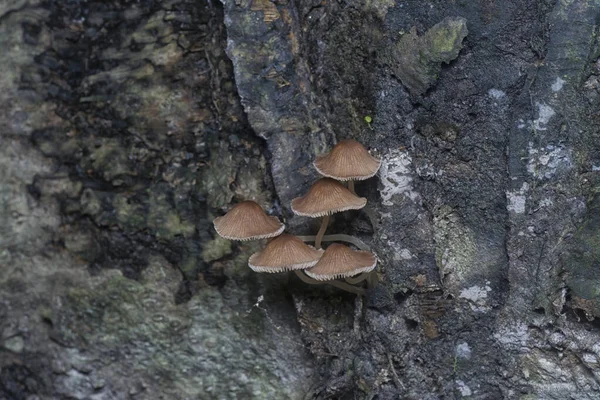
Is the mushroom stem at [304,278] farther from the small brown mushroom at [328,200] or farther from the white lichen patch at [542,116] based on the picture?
the white lichen patch at [542,116]

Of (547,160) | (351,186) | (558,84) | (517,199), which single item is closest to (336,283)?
(351,186)

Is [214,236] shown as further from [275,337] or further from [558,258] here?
[558,258]

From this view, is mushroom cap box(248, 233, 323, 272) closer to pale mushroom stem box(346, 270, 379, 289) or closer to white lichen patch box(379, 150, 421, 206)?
pale mushroom stem box(346, 270, 379, 289)

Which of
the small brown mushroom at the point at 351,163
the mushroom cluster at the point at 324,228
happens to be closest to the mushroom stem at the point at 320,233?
the mushroom cluster at the point at 324,228

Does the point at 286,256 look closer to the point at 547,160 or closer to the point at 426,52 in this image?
the point at 426,52

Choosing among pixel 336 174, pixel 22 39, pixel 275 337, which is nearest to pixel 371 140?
pixel 336 174
